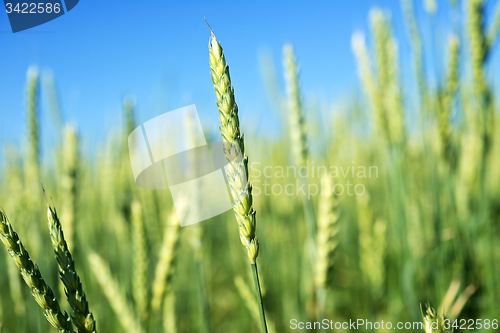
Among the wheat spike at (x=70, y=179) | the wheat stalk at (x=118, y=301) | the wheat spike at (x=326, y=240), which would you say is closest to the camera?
the wheat stalk at (x=118, y=301)

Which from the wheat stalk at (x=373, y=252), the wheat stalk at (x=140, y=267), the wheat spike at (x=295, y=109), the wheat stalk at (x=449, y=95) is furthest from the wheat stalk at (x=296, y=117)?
the wheat stalk at (x=449, y=95)

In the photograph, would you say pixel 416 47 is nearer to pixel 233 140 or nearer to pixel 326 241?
pixel 326 241

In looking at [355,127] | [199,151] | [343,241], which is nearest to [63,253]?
[199,151]

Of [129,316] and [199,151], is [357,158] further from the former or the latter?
[129,316]

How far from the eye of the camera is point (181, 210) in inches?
31.8

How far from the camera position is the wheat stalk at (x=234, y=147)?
0.99 ft

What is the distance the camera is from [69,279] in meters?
0.33

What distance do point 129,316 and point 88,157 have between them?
5.34 feet

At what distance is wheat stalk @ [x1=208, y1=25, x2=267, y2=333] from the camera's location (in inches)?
11.9

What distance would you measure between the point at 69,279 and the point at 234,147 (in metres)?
0.22

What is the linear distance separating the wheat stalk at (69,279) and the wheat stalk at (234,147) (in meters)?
0.18

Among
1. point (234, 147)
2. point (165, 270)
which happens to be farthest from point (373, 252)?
point (234, 147)

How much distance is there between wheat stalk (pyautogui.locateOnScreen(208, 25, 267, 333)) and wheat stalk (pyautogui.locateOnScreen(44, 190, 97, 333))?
181mm

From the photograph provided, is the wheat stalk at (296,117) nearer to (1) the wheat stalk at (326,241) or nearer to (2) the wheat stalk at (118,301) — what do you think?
(1) the wheat stalk at (326,241)
